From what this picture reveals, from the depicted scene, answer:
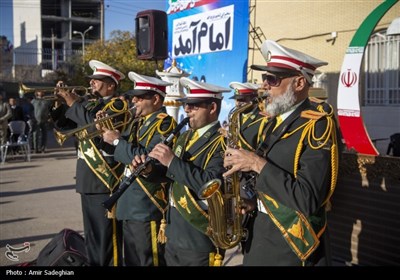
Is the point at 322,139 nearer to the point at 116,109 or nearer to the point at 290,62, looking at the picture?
the point at 290,62

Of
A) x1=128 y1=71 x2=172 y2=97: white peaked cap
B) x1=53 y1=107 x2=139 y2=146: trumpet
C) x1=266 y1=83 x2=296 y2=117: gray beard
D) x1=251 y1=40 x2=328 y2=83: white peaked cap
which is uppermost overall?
x1=251 y1=40 x2=328 y2=83: white peaked cap

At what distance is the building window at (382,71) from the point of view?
30.7ft

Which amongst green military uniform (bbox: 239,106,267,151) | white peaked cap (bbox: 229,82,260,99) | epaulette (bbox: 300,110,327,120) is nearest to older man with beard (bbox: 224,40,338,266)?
epaulette (bbox: 300,110,327,120)

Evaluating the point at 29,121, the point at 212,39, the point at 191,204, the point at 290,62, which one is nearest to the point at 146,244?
the point at 191,204

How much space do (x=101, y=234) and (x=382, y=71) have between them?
7560 millimetres

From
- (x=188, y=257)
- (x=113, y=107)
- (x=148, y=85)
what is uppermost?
(x=148, y=85)

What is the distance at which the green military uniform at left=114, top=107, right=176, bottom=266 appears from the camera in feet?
12.3

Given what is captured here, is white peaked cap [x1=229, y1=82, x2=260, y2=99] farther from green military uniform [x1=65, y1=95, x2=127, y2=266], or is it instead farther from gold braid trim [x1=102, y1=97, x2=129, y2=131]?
green military uniform [x1=65, y1=95, x2=127, y2=266]

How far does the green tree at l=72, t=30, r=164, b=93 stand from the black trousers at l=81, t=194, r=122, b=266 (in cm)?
1964

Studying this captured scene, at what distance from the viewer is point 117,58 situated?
24984 mm

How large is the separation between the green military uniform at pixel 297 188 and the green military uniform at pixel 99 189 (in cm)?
216

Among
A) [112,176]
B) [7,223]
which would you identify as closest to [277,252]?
[112,176]

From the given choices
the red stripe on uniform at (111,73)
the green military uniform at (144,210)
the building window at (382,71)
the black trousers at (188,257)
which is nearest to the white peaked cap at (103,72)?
the red stripe on uniform at (111,73)

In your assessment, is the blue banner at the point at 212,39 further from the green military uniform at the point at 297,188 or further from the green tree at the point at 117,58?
the green tree at the point at 117,58
